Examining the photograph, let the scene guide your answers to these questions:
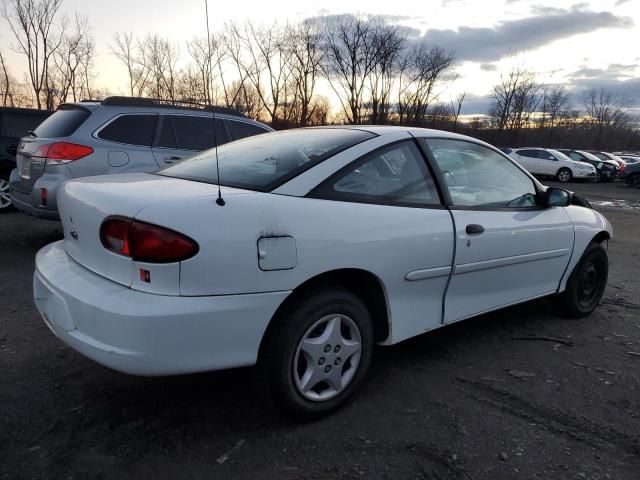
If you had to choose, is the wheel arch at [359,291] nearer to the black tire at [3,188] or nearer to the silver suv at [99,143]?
the silver suv at [99,143]

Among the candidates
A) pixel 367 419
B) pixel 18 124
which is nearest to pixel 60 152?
pixel 18 124

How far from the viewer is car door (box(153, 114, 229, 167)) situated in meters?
5.83

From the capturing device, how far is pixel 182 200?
209cm

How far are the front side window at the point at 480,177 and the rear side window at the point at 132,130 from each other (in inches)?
154

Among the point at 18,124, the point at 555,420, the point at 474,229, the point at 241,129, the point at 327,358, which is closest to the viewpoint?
the point at 327,358

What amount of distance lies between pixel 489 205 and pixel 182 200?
2.02m

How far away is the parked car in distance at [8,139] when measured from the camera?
7801mm

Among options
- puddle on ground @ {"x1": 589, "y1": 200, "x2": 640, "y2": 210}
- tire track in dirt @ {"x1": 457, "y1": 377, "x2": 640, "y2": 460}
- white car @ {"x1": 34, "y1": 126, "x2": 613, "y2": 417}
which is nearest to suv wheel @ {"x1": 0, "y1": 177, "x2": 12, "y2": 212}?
white car @ {"x1": 34, "y1": 126, "x2": 613, "y2": 417}

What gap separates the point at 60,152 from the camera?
16.7ft

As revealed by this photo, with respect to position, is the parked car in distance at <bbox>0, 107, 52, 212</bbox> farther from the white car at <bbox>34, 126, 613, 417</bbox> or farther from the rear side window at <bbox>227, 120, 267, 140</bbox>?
the white car at <bbox>34, 126, 613, 417</bbox>

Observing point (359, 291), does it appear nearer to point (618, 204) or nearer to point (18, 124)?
point (18, 124)

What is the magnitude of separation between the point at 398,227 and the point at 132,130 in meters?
4.23

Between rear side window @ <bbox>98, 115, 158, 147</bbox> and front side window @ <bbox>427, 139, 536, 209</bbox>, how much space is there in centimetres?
390

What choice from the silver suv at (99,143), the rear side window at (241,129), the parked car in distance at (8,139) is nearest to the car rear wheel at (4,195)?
the parked car in distance at (8,139)
